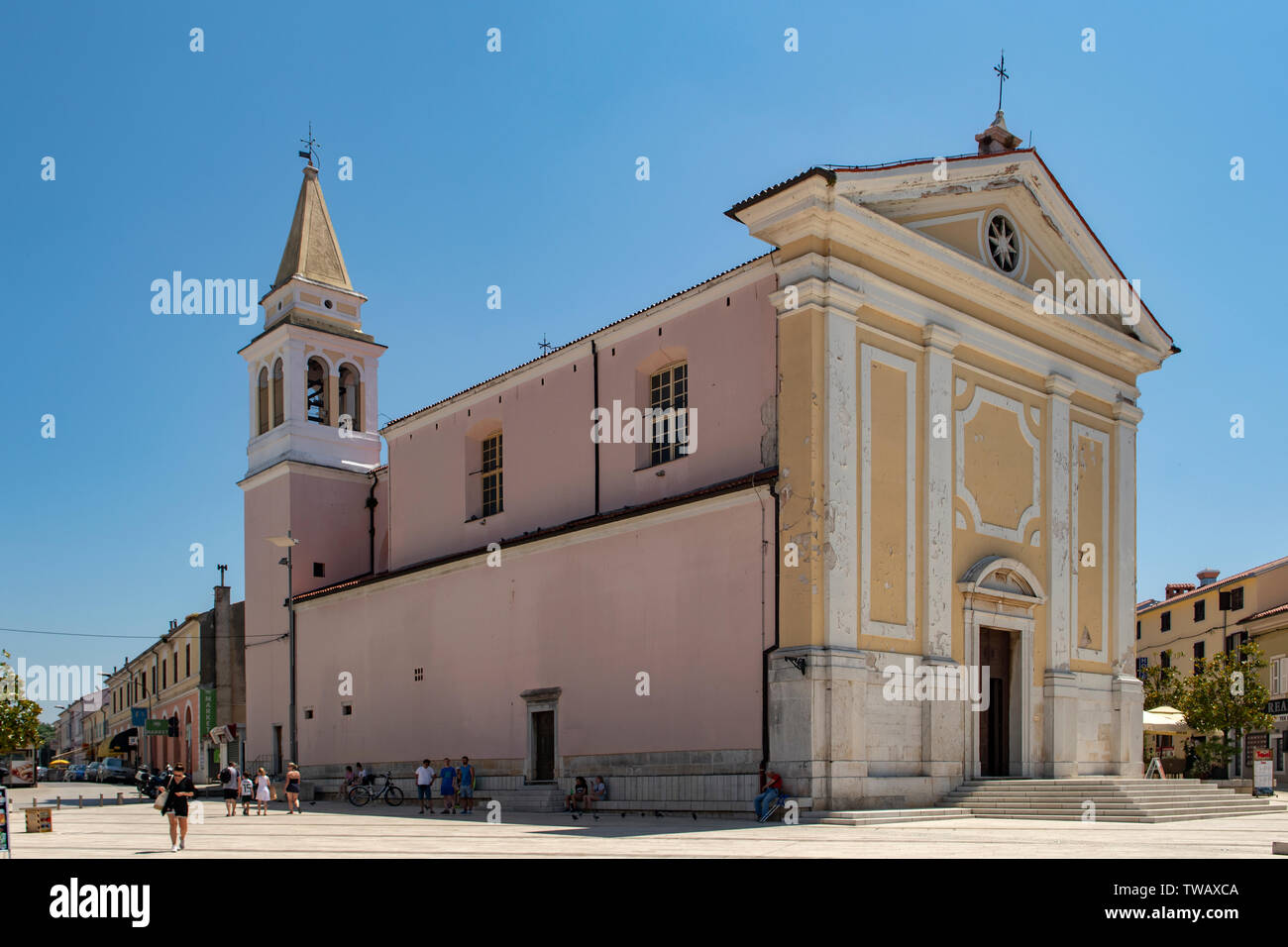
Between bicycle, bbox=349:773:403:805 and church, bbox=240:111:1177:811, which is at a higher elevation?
church, bbox=240:111:1177:811

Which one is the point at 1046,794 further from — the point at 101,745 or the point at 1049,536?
the point at 101,745

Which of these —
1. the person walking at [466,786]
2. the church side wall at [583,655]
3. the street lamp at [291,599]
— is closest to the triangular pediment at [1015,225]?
the church side wall at [583,655]

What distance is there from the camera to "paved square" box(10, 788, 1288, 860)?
13789 mm

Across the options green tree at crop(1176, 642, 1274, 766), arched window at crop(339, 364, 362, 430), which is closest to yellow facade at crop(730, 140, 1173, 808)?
green tree at crop(1176, 642, 1274, 766)

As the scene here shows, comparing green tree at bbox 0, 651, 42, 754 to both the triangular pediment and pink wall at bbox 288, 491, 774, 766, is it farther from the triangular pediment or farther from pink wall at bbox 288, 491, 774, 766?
the triangular pediment

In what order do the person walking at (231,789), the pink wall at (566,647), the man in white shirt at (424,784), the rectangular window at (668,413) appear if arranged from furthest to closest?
1. the man in white shirt at (424,784)
2. the person walking at (231,789)
3. the rectangular window at (668,413)
4. the pink wall at (566,647)

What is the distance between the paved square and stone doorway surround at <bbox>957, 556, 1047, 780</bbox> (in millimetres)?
3479

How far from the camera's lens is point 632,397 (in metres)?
25.6

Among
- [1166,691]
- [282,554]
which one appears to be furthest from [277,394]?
[1166,691]

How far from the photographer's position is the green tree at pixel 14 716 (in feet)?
168

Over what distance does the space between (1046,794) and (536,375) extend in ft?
47.9

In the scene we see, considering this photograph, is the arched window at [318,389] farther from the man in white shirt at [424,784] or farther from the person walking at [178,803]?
the person walking at [178,803]

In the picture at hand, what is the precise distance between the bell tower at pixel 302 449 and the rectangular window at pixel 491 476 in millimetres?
6990
